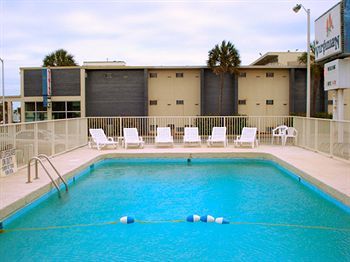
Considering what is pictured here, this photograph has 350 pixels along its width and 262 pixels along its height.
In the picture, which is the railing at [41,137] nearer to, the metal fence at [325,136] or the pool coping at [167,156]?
the pool coping at [167,156]

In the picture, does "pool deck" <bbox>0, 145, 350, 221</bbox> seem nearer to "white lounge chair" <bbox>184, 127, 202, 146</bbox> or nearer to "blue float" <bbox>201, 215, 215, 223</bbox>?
"white lounge chair" <bbox>184, 127, 202, 146</bbox>

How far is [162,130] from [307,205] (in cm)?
899

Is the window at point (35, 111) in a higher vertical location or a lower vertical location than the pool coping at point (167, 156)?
higher

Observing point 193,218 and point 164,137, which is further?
point 164,137

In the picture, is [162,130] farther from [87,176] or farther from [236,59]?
[236,59]

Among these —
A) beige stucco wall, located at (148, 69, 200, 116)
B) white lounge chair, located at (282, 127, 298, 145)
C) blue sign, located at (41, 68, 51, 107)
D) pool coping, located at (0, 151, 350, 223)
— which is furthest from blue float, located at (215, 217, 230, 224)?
blue sign, located at (41, 68, 51, 107)

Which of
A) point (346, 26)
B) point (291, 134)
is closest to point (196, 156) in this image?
point (291, 134)

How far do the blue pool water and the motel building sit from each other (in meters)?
12.9

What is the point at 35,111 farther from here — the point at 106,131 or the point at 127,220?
the point at 127,220

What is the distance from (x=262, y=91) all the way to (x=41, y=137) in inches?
586

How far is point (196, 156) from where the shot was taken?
1374 cm

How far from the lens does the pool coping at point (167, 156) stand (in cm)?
686

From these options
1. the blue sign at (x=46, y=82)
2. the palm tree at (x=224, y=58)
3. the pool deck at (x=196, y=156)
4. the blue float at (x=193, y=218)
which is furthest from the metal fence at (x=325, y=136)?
the blue sign at (x=46, y=82)

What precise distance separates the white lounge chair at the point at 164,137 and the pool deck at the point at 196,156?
0.37 metres
